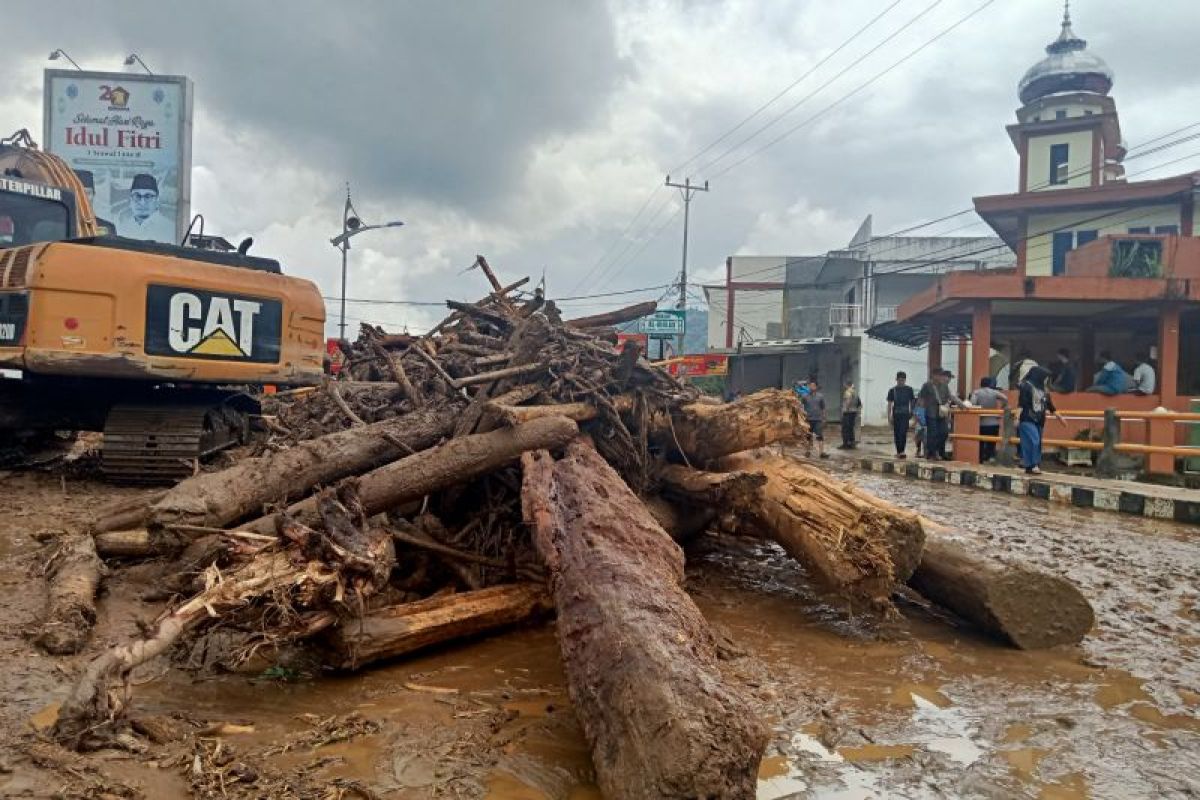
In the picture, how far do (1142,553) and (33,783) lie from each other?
7.31 metres

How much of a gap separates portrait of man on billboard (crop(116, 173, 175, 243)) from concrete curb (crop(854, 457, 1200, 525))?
64.9ft

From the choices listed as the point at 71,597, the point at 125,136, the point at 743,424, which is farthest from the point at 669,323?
the point at 71,597

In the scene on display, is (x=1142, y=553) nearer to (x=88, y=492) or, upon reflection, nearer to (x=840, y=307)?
(x=88, y=492)

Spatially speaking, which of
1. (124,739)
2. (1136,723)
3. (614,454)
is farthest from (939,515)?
(124,739)

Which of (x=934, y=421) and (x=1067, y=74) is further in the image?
(x=1067, y=74)

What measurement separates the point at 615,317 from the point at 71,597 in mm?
4429

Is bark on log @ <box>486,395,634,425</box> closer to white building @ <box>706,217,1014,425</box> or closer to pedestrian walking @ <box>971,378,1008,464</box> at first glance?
pedestrian walking @ <box>971,378,1008,464</box>

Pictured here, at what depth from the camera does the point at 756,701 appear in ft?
10.5

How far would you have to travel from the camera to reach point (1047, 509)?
9.16 meters

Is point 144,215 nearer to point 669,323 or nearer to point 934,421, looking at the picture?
point 669,323

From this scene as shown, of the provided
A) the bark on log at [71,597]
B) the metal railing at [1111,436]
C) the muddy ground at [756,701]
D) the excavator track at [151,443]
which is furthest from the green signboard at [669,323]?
the bark on log at [71,597]

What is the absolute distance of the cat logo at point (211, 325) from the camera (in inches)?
253

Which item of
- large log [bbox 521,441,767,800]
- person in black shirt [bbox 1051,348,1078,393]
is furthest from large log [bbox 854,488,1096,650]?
person in black shirt [bbox 1051,348,1078,393]

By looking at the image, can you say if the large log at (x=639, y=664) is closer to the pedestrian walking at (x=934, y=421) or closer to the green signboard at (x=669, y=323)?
the pedestrian walking at (x=934, y=421)
